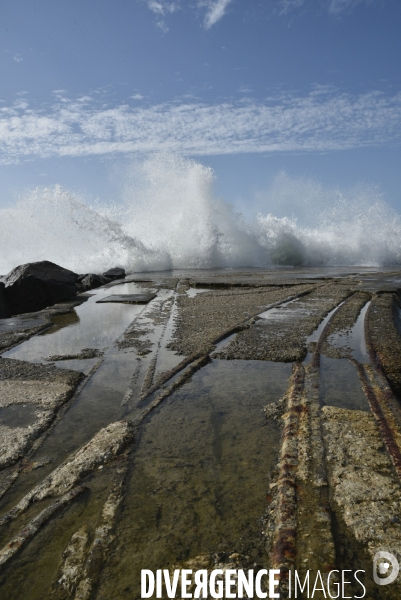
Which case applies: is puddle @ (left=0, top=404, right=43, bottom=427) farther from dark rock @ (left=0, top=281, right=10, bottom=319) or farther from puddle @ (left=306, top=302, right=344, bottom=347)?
dark rock @ (left=0, top=281, right=10, bottom=319)

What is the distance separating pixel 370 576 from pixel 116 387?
2474 millimetres

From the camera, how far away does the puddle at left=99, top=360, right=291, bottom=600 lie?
1.69 metres

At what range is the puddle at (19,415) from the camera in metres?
2.91

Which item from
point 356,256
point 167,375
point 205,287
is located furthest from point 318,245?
point 167,375

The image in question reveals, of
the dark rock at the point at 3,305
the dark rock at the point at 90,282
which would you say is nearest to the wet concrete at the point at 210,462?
the dark rock at the point at 3,305

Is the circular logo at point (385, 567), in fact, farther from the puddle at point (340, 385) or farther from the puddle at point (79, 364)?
the puddle at point (79, 364)

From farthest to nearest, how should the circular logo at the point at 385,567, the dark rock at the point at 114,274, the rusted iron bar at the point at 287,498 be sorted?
the dark rock at the point at 114,274 < the rusted iron bar at the point at 287,498 < the circular logo at the point at 385,567

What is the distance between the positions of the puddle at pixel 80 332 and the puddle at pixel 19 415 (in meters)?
1.38

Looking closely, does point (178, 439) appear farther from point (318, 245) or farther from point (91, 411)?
point (318, 245)

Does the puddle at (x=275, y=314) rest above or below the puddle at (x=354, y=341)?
above

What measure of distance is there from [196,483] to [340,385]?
1.77 m

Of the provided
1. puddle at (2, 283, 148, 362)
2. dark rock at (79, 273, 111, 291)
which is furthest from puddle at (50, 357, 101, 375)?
dark rock at (79, 273, 111, 291)

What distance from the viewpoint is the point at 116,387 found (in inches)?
141

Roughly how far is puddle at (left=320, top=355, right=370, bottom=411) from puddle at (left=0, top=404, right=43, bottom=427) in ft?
7.09
